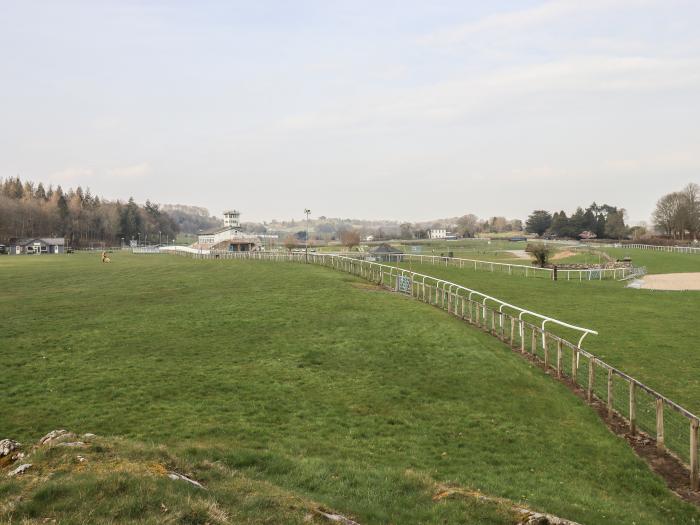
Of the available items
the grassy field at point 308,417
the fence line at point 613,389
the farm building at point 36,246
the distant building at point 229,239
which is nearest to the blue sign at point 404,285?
the fence line at point 613,389

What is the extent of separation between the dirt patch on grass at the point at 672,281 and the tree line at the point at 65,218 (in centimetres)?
12063

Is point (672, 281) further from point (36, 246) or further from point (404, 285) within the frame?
point (36, 246)

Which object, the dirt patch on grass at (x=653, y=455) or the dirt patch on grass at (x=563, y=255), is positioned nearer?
the dirt patch on grass at (x=653, y=455)

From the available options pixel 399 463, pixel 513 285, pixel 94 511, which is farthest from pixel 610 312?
pixel 94 511

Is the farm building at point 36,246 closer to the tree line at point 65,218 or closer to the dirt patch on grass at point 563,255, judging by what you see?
the tree line at point 65,218

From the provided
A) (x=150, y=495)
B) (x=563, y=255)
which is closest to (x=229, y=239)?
(x=563, y=255)

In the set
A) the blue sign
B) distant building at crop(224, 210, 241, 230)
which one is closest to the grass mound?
the blue sign

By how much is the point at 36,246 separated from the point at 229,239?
1435 inches

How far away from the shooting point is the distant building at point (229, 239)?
110500 mm

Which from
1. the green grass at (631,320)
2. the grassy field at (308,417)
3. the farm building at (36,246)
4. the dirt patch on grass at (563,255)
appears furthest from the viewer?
the farm building at (36,246)

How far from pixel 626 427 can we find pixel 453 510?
627cm

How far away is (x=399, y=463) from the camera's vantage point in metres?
9.50

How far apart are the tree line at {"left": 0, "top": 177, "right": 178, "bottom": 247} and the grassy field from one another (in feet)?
389

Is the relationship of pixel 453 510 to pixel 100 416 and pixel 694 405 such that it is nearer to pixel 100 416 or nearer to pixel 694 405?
pixel 100 416
